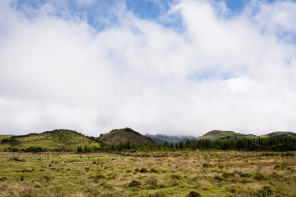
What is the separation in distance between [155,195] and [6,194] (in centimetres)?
1517

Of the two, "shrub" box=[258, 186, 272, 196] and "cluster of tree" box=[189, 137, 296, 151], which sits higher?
"shrub" box=[258, 186, 272, 196]

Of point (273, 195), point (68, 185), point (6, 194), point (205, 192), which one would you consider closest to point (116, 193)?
point (68, 185)

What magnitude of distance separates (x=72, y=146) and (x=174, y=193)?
667ft

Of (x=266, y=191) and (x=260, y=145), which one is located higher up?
(x=266, y=191)

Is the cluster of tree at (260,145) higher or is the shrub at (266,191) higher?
the shrub at (266,191)

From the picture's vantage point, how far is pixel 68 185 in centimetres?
2420

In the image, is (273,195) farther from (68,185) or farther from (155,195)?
(68,185)

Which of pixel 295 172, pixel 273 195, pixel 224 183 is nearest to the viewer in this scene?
pixel 273 195

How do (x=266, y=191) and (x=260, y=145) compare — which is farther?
(x=260, y=145)

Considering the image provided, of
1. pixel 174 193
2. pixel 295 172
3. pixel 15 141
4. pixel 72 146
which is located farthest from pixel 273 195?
pixel 15 141

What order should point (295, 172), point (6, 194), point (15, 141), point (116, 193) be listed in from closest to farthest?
1. point (6, 194)
2. point (116, 193)
3. point (295, 172)
4. point (15, 141)

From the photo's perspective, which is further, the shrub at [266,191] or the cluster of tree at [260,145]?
the cluster of tree at [260,145]

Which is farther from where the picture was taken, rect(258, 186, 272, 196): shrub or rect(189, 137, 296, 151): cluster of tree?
rect(189, 137, 296, 151): cluster of tree

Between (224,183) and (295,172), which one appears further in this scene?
(295,172)
